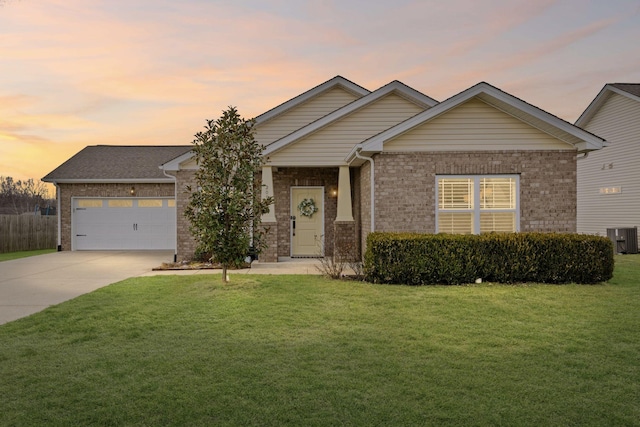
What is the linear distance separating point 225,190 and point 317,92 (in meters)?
8.49

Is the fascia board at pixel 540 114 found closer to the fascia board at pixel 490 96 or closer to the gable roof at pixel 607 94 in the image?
the fascia board at pixel 490 96

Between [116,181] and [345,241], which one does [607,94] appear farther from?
[116,181]

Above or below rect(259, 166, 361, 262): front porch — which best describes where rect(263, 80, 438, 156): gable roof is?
above

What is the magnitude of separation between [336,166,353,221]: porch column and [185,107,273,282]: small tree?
491cm

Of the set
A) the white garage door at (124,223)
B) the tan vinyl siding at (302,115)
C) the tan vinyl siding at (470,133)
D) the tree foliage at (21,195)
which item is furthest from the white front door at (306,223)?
the tree foliage at (21,195)

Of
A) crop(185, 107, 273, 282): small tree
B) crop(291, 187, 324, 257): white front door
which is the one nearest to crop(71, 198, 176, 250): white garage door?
crop(291, 187, 324, 257): white front door

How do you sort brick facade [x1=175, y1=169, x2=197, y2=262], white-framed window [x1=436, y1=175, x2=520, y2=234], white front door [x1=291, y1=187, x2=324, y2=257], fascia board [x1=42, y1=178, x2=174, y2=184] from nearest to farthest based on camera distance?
white-framed window [x1=436, y1=175, x2=520, y2=234]
brick facade [x1=175, y1=169, x2=197, y2=262]
white front door [x1=291, y1=187, x2=324, y2=257]
fascia board [x1=42, y1=178, x2=174, y2=184]

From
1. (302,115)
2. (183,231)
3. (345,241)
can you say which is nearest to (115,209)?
(183,231)

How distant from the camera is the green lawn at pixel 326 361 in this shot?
3.83m

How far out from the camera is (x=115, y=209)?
69.5 feet

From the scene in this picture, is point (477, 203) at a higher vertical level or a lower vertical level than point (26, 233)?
higher

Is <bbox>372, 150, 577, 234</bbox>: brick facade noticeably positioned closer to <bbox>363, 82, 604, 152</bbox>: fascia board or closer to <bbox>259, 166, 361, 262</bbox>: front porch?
<bbox>363, 82, 604, 152</bbox>: fascia board

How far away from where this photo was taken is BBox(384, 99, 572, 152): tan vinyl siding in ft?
39.8

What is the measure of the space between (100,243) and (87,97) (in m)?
6.79
